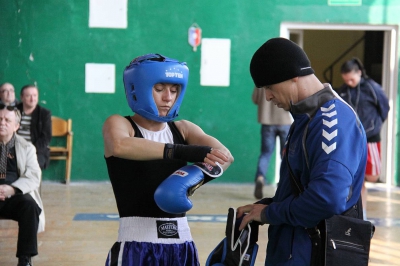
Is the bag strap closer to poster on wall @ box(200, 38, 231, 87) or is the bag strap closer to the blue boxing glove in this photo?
the blue boxing glove

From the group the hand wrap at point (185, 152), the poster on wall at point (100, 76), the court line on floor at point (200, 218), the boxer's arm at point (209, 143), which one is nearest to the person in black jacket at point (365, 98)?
the court line on floor at point (200, 218)

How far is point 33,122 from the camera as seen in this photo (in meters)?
7.79

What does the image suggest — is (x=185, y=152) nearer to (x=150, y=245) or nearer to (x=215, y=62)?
(x=150, y=245)

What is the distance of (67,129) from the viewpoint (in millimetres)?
9648

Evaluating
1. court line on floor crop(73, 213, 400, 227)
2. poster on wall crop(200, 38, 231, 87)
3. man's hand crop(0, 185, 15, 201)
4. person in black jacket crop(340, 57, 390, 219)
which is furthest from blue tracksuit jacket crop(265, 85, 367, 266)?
poster on wall crop(200, 38, 231, 87)

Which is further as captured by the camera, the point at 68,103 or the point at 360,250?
the point at 68,103

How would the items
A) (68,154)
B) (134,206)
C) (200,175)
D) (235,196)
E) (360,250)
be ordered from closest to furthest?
(360,250) → (200,175) → (134,206) → (235,196) → (68,154)

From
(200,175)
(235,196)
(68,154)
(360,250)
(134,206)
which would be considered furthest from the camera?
(68,154)

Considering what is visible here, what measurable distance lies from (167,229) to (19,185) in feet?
8.27

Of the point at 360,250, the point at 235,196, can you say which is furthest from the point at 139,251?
the point at 235,196

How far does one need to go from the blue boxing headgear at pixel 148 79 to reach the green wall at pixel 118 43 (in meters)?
6.88

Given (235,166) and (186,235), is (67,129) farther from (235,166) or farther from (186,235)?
(186,235)

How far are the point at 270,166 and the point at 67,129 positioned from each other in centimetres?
282

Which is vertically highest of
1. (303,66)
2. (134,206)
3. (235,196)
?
(303,66)
